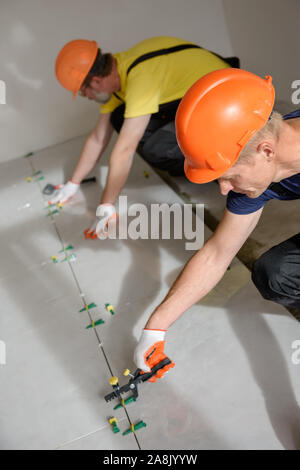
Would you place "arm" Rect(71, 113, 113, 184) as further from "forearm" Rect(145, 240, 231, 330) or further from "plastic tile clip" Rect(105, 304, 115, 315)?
"forearm" Rect(145, 240, 231, 330)

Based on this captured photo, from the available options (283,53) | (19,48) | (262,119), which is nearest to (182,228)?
(262,119)

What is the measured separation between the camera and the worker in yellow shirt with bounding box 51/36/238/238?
90.3 inches

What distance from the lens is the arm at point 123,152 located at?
2314 millimetres

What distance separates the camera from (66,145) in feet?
13.6

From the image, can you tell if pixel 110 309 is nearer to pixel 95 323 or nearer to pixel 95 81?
pixel 95 323

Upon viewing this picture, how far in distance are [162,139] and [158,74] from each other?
441 millimetres

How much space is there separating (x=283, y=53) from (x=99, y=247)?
2136 millimetres

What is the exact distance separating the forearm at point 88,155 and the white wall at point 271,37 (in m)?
Result: 1.49

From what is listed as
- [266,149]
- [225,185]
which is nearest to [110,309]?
[225,185]

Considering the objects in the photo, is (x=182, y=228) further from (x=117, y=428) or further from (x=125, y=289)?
(x=117, y=428)
